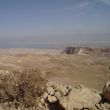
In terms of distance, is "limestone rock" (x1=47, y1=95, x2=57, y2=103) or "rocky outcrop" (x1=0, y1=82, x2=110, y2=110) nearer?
"rocky outcrop" (x1=0, y1=82, x2=110, y2=110)

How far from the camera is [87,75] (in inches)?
871

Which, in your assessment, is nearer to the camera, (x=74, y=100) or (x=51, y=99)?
(x=74, y=100)

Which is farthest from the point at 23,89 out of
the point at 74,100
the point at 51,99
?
the point at 74,100

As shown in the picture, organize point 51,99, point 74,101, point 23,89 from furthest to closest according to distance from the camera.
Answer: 1. point 23,89
2. point 51,99
3. point 74,101

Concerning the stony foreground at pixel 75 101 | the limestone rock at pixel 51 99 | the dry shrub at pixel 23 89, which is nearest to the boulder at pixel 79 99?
the stony foreground at pixel 75 101

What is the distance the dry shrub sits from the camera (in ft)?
24.6

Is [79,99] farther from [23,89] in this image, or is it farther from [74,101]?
[23,89]

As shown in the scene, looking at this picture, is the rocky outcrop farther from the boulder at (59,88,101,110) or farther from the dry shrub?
the dry shrub

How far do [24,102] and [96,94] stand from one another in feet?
6.49

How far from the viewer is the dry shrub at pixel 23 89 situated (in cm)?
750

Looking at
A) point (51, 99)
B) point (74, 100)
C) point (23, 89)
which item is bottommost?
point (51, 99)

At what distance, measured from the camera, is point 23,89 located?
25.4 feet

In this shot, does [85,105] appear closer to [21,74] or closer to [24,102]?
[24,102]

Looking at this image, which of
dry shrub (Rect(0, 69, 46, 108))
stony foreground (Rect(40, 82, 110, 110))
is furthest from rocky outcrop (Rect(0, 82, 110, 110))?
dry shrub (Rect(0, 69, 46, 108))
